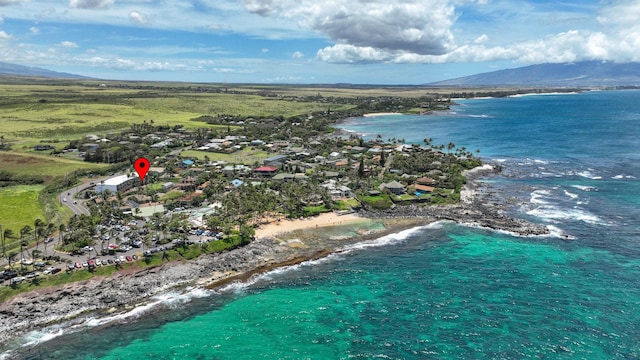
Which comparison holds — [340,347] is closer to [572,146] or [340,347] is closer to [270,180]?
[270,180]

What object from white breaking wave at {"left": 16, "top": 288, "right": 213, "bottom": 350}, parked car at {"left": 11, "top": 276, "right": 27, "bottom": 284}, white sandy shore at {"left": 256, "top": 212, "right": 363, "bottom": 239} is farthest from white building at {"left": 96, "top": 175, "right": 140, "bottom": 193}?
white breaking wave at {"left": 16, "top": 288, "right": 213, "bottom": 350}

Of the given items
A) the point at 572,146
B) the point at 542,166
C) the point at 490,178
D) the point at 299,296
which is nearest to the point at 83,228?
the point at 299,296

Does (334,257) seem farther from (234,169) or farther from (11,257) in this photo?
(234,169)

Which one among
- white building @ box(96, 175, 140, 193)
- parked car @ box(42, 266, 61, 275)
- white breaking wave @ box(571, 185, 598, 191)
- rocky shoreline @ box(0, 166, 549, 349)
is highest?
white breaking wave @ box(571, 185, 598, 191)

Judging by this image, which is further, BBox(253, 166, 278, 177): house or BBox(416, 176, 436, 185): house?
BBox(253, 166, 278, 177): house

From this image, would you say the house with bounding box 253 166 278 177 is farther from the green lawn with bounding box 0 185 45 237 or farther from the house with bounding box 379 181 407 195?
the green lawn with bounding box 0 185 45 237

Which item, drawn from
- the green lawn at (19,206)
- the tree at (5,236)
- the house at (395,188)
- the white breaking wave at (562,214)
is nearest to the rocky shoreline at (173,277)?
the white breaking wave at (562,214)
